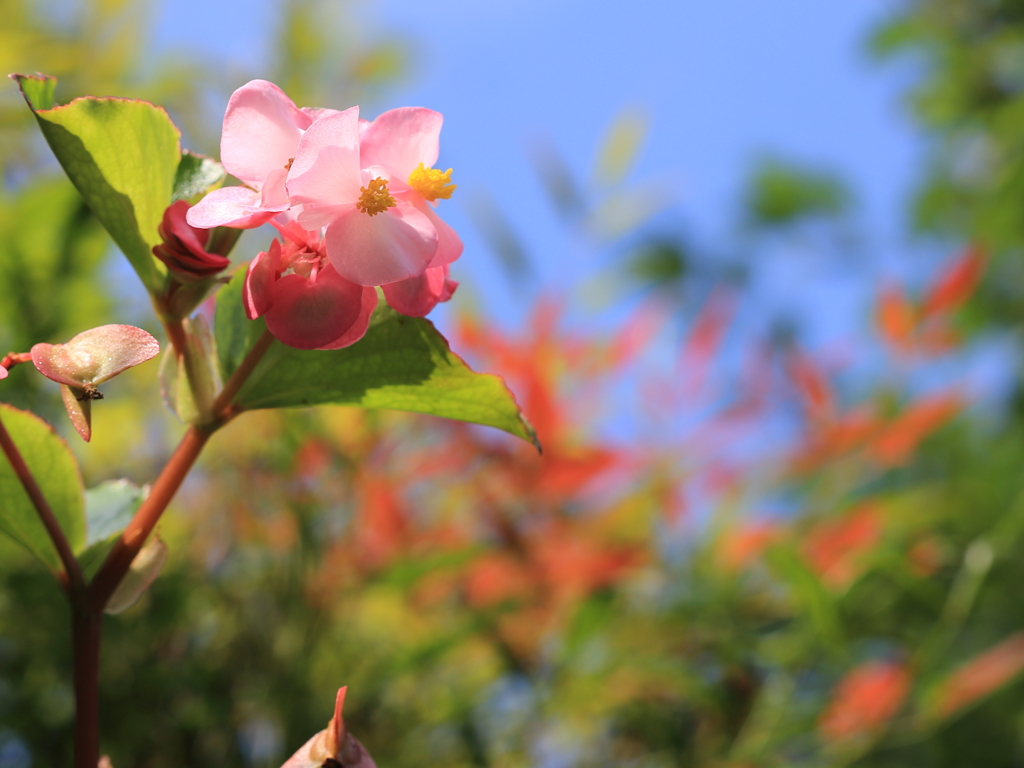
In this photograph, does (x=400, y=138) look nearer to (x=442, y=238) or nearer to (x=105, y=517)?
(x=442, y=238)

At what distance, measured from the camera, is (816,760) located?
531mm

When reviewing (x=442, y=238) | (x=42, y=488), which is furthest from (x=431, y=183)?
(x=42, y=488)

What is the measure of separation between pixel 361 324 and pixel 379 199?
1.0 inches

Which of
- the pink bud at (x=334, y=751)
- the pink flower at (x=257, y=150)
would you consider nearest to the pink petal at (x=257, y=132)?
the pink flower at (x=257, y=150)

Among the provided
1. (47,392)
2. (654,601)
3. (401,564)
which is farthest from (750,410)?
(47,392)

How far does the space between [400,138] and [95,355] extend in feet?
0.26

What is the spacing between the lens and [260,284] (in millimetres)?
160

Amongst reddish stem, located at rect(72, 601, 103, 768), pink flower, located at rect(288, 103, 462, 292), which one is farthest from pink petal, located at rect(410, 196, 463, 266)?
reddish stem, located at rect(72, 601, 103, 768)

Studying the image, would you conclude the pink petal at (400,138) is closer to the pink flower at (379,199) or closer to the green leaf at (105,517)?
the pink flower at (379,199)

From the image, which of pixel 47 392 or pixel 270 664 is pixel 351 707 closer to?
pixel 270 664

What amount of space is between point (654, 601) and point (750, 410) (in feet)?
0.63

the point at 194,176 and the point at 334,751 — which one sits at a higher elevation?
the point at 194,176

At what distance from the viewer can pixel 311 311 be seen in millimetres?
161

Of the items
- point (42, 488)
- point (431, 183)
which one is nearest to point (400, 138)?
point (431, 183)
